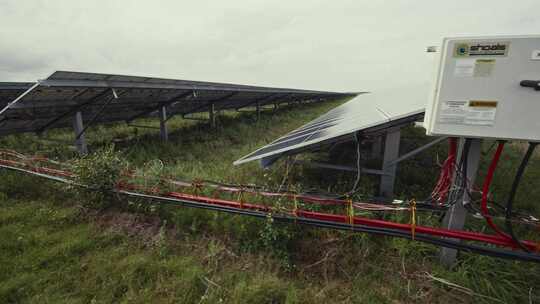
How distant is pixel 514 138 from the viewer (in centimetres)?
158

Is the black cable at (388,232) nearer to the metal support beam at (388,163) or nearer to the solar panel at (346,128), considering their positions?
the solar panel at (346,128)

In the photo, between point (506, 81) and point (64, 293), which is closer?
point (506, 81)

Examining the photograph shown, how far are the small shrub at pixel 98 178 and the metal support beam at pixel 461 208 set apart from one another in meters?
3.96

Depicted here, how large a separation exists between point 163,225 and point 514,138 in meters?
3.41

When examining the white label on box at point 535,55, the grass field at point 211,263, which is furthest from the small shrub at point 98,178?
the white label on box at point 535,55

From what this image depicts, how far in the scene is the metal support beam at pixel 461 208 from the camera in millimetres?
1965

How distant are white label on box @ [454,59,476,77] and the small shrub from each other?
155 inches

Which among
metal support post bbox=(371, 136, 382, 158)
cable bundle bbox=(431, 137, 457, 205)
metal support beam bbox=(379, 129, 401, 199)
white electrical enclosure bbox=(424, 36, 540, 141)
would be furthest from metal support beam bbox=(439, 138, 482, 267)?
metal support post bbox=(371, 136, 382, 158)

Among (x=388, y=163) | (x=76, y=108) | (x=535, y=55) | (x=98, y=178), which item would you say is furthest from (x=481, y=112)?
(x=76, y=108)

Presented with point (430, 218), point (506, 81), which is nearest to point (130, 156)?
point (430, 218)

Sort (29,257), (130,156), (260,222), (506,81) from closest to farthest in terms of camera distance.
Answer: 1. (506,81)
2. (29,257)
3. (260,222)
4. (130,156)

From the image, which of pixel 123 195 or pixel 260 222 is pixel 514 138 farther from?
pixel 123 195

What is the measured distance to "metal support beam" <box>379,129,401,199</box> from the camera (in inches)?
135

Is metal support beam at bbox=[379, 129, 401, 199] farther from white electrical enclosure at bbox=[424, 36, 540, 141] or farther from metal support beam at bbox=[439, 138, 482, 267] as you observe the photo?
white electrical enclosure at bbox=[424, 36, 540, 141]
